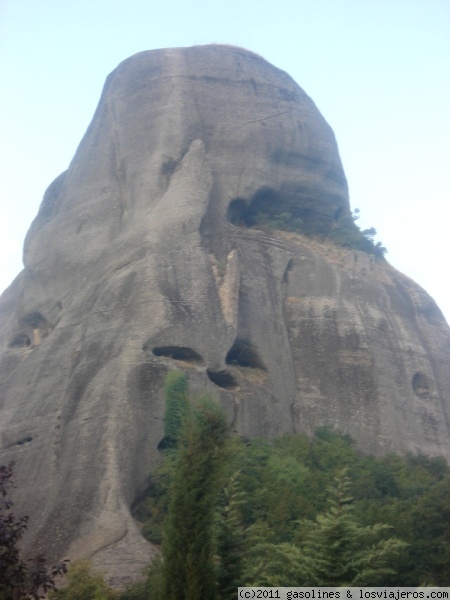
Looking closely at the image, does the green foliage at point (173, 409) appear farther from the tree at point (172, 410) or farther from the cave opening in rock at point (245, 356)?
the cave opening in rock at point (245, 356)

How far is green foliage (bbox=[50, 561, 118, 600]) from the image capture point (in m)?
18.7

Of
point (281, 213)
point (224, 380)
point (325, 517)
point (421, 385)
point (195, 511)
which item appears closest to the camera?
point (195, 511)

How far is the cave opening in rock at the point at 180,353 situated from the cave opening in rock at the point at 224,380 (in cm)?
59

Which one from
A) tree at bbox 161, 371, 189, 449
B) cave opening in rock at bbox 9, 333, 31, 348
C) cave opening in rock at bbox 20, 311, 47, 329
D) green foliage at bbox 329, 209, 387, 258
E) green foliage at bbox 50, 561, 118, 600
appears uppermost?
green foliage at bbox 329, 209, 387, 258

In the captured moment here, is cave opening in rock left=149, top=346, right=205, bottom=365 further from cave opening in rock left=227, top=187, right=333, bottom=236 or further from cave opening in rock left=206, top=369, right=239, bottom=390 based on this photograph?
cave opening in rock left=227, top=187, right=333, bottom=236

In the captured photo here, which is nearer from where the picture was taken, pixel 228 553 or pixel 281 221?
pixel 228 553

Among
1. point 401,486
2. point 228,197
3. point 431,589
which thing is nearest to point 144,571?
point 431,589

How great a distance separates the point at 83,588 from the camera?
18.8 metres

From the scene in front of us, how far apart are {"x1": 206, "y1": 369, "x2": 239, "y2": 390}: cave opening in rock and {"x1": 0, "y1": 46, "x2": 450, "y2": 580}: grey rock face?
0.13 feet

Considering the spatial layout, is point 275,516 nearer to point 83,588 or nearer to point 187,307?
point 83,588

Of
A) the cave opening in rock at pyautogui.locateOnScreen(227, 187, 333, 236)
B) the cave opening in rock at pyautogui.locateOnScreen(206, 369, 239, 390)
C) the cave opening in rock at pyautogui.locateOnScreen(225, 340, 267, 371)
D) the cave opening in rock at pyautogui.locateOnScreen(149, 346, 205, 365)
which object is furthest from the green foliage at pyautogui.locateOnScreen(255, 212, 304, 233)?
the cave opening in rock at pyautogui.locateOnScreen(149, 346, 205, 365)

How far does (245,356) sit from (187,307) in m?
2.58

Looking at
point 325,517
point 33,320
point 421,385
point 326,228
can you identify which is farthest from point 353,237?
point 325,517

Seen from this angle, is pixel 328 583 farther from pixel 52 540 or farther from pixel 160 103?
pixel 160 103
